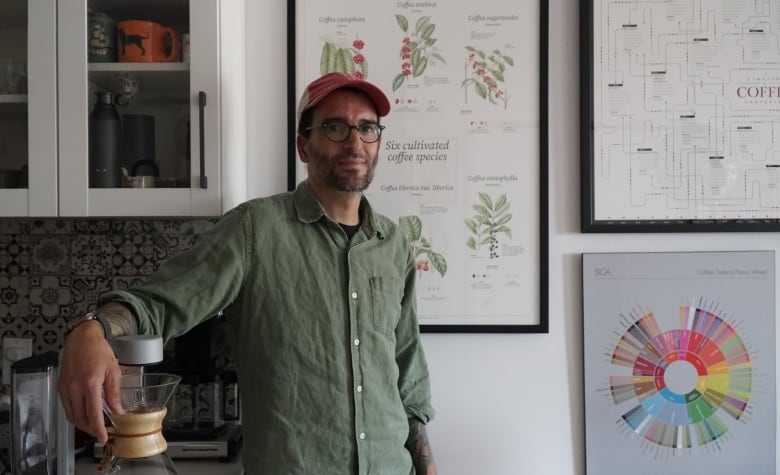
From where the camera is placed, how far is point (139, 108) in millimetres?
1521

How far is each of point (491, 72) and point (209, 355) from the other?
3.50 feet

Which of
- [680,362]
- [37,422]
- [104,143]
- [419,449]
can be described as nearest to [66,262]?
[104,143]

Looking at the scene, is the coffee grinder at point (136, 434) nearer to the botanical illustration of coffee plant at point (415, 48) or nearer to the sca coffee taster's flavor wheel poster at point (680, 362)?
the botanical illustration of coffee plant at point (415, 48)

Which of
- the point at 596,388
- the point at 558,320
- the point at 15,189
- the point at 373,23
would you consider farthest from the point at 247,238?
the point at 596,388

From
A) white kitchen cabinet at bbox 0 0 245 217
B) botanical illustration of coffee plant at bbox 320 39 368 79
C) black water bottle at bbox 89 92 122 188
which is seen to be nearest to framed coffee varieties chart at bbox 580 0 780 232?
botanical illustration of coffee plant at bbox 320 39 368 79

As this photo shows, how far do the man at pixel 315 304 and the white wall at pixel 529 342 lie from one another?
0.34m

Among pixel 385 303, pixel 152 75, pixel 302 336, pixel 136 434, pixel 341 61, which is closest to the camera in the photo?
pixel 136 434

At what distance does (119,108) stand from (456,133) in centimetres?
86

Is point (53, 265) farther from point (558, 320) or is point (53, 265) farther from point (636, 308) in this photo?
point (636, 308)

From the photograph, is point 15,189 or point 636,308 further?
point 636,308

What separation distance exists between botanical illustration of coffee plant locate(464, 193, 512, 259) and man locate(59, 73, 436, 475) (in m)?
0.38

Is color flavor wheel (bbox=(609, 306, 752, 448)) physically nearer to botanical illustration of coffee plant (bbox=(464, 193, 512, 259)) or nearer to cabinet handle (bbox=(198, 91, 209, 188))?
botanical illustration of coffee plant (bbox=(464, 193, 512, 259))

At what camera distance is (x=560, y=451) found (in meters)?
1.76

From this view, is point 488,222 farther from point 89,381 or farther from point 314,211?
point 89,381
